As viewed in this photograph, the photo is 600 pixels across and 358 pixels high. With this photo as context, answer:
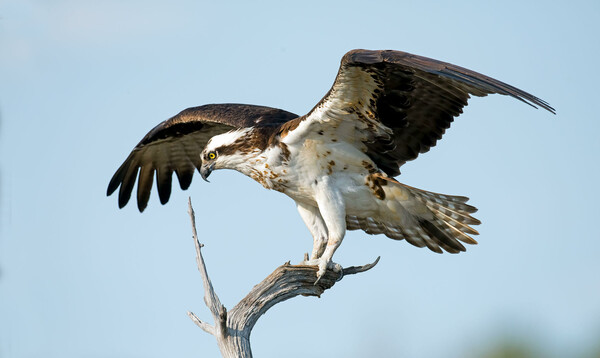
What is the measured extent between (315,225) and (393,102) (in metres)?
1.60

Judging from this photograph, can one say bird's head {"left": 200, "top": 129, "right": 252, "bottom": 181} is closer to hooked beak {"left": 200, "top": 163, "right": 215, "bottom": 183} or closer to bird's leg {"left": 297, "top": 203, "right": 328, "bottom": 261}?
hooked beak {"left": 200, "top": 163, "right": 215, "bottom": 183}

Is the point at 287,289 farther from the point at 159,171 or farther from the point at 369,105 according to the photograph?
the point at 159,171

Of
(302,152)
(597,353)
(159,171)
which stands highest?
(159,171)

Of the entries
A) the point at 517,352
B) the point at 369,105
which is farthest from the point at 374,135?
the point at 517,352

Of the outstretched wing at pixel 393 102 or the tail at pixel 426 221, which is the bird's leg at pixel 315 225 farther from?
the outstretched wing at pixel 393 102

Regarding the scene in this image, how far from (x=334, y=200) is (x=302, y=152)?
0.59 metres

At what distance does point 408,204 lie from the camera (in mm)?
9000

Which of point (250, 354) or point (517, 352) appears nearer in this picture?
point (250, 354)

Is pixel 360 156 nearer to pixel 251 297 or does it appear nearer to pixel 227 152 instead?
pixel 227 152

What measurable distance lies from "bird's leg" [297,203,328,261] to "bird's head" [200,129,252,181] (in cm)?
82

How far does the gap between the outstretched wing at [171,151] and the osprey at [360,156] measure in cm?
48

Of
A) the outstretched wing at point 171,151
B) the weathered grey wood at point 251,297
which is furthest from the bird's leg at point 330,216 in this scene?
the outstretched wing at point 171,151

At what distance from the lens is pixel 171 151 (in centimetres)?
1101

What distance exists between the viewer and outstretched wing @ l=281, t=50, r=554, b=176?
24.2 ft
